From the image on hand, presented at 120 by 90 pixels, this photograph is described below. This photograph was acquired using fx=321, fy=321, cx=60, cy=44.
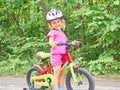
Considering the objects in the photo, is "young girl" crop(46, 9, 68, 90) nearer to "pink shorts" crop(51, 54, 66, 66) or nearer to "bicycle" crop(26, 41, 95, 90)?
"pink shorts" crop(51, 54, 66, 66)

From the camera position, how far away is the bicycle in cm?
554

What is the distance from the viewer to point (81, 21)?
29.7 ft

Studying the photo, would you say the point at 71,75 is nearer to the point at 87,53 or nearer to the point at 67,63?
the point at 67,63

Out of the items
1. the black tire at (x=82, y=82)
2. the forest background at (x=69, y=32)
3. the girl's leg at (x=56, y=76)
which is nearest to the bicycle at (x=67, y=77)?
the black tire at (x=82, y=82)

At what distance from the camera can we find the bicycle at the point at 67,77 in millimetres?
5539

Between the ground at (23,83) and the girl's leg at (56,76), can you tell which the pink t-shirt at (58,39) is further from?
the ground at (23,83)

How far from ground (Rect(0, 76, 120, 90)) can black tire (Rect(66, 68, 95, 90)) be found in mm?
935

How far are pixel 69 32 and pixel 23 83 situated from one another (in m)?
3.06

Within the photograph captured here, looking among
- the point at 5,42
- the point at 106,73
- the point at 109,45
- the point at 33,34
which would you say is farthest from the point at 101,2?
the point at 5,42

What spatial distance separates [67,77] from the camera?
5.77 m

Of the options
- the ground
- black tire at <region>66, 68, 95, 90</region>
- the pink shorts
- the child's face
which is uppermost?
the child's face

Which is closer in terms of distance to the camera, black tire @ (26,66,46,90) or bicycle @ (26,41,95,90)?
bicycle @ (26,41,95,90)

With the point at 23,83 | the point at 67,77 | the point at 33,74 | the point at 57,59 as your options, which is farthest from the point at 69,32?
the point at 57,59

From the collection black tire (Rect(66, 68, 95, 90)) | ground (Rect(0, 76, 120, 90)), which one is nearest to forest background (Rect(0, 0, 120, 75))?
ground (Rect(0, 76, 120, 90))
